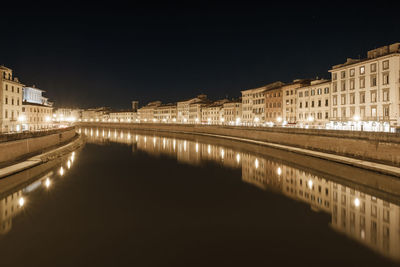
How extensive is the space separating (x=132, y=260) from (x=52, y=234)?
4598 millimetres

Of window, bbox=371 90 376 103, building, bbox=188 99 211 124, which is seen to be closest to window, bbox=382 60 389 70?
window, bbox=371 90 376 103

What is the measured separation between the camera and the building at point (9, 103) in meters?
40.2

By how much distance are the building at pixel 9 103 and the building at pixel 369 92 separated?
45572 mm

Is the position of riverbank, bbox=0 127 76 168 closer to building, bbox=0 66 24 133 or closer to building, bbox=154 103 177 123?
building, bbox=0 66 24 133

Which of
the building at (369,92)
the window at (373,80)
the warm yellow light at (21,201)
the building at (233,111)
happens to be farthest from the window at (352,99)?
the building at (233,111)

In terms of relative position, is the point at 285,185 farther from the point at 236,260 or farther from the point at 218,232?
the point at 236,260

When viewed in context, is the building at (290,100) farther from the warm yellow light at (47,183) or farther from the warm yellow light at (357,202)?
the warm yellow light at (47,183)

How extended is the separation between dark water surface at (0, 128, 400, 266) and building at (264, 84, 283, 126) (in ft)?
138

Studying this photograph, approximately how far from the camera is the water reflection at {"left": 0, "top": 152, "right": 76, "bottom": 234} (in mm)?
14966

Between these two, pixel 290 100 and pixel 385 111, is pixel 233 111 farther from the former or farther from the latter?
pixel 385 111

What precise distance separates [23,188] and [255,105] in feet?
209

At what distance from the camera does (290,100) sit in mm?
61625

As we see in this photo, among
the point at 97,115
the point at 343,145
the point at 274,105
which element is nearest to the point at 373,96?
the point at 343,145

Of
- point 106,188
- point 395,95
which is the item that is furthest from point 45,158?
point 395,95
